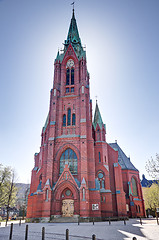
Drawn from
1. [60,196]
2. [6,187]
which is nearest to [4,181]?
[6,187]

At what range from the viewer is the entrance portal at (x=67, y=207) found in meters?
29.2

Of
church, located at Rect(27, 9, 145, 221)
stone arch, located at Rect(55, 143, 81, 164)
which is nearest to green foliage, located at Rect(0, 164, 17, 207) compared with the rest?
church, located at Rect(27, 9, 145, 221)

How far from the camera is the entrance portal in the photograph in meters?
29.2

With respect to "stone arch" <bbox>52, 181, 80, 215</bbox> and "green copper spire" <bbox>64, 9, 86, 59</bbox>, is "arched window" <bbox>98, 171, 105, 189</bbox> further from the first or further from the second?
"green copper spire" <bbox>64, 9, 86, 59</bbox>

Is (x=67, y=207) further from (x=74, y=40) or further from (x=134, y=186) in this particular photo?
(x=74, y=40)

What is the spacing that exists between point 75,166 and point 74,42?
30.9 m

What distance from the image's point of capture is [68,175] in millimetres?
30203

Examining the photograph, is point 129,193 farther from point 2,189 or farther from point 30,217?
point 2,189

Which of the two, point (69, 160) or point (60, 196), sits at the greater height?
point (69, 160)

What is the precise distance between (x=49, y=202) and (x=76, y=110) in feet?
54.9

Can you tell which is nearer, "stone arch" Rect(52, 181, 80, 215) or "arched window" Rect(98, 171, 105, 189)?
"stone arch" Rect(52, 181, 80, 215)

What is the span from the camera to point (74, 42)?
47.2 m

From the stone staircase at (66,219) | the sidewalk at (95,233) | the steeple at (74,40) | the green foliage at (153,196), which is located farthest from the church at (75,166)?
the sidewalk at (95,233)

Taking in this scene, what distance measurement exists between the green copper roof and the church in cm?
49
